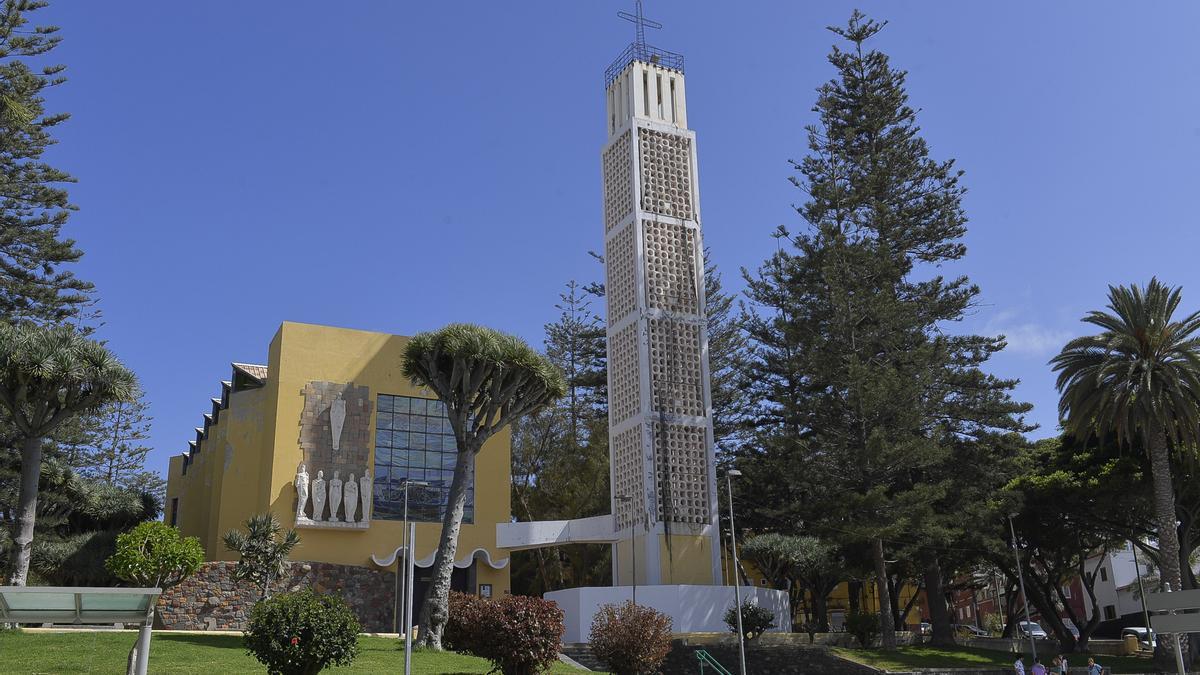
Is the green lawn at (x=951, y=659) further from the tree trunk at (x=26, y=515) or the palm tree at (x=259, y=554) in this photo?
the tree trunk at (x=26, y=515)

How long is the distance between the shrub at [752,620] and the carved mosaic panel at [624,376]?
6.60 metres

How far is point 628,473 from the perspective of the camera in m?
29.7

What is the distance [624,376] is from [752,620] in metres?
8.25

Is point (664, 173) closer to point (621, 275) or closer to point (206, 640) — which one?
point (621, 275)

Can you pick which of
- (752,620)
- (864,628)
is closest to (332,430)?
(752,620)

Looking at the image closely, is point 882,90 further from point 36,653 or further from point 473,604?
point 36,653

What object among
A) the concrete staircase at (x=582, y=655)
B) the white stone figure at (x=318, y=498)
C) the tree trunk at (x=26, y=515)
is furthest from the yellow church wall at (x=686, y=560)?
the tree trunk at (x=26, y=515)

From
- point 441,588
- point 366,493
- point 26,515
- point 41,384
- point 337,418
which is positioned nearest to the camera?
point 26,515

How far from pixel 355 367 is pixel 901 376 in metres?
17.2

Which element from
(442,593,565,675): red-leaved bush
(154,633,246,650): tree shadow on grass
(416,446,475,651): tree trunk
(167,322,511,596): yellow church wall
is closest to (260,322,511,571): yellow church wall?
(167,322,511,596): yellow church wall

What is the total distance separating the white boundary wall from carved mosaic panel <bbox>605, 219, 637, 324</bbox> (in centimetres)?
837

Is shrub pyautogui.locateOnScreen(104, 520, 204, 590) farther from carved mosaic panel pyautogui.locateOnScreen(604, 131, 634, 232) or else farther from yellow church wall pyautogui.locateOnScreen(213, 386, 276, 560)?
carved mosaic panel pyautogui.locateOnScreen(604, 131, 634, 232)

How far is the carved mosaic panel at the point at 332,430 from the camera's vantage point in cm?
3134

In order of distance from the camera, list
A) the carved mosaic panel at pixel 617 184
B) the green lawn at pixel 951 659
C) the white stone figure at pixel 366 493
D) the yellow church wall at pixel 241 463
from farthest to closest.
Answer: the carved mosaic panel at pixel 617 184
the white stone figure at pixel 366 493
the yellow church wall at pixel 241 463
the green lawn at pixel 951 659
